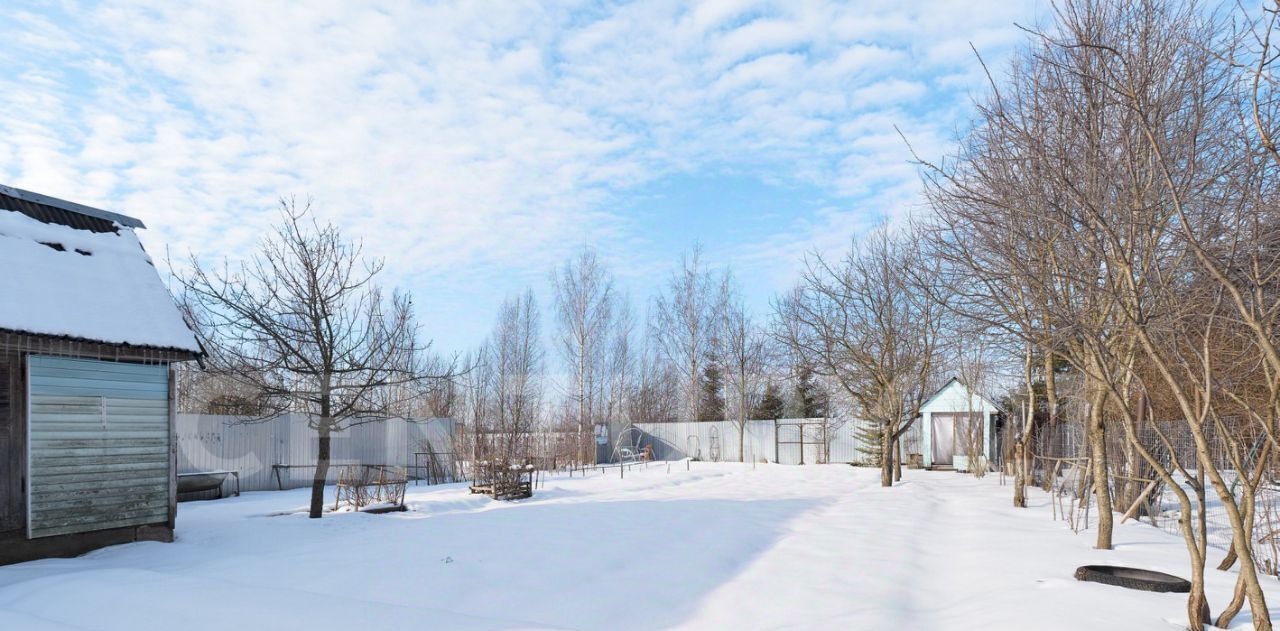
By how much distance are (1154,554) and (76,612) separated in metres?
10.2

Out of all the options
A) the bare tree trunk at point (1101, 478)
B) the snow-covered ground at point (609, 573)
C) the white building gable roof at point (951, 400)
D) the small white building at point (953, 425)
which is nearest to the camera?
the snow-covered ground at point (609, 573)

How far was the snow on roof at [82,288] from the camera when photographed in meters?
8.25

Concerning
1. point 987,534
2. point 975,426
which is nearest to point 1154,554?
point 987,534

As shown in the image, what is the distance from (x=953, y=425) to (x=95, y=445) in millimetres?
23638

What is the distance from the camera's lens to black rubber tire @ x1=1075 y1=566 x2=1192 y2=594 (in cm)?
642

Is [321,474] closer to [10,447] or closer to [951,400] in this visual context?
[10,447]

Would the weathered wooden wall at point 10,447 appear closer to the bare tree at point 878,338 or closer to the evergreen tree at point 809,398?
the bare tree at point 878,338

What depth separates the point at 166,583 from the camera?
6.57 m

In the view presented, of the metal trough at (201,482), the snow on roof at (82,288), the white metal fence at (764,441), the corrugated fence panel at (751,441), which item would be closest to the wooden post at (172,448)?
the snow on roof at (82,288)

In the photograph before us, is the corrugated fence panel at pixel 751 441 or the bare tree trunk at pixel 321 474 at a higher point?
the bare tree trunk at pixel 321 474

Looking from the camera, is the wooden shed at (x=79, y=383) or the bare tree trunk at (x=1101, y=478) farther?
A: the bare tree trunk at (x=1101, y=478)

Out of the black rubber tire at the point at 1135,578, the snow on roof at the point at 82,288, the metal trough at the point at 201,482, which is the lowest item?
the metal trough at the point at 201,482

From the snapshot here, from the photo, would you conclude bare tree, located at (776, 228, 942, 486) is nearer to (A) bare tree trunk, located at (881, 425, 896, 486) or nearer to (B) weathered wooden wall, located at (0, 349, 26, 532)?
(A) bare tree trunk, located at (881, 425, 896, 486)

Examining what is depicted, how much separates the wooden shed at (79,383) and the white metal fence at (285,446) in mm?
6206
